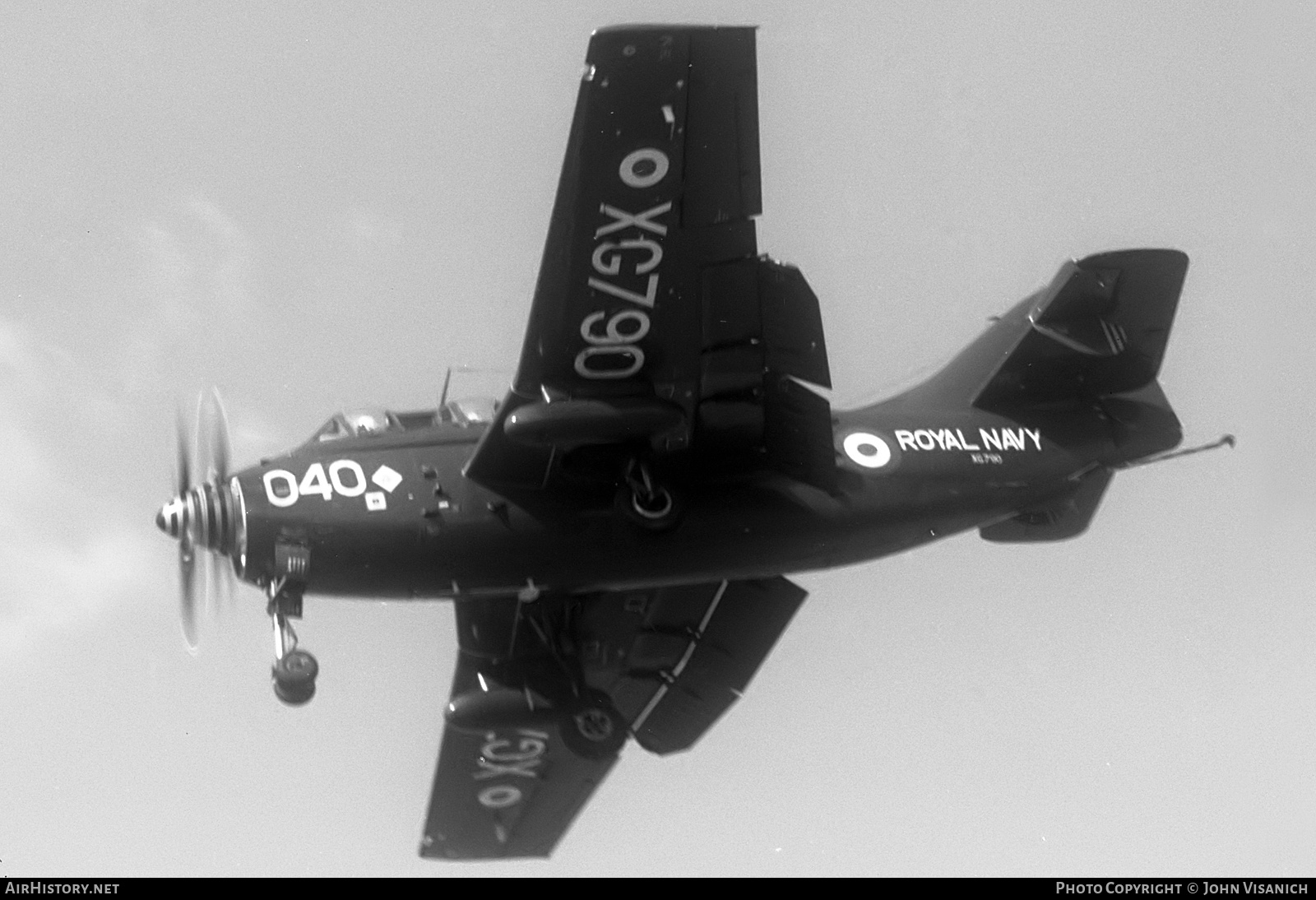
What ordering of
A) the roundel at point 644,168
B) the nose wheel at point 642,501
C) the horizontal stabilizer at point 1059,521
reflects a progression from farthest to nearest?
the horizontal stabilizer at point 1059,521
the nose wheel at point 642,501
the roundel at point 644,168

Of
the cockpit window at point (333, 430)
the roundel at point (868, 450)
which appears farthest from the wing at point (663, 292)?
the cockpit window at point (333, 430)

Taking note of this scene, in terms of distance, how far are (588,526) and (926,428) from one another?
13.0 feet

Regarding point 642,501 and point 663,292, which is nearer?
point 663,292

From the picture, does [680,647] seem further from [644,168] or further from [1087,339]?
[644,168]

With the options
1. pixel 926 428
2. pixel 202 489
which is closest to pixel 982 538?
pixel 926 428

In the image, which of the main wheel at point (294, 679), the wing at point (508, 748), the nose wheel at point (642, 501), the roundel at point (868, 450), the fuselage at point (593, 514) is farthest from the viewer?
the wing at point (508, 748)

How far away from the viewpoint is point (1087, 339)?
72.8 feet

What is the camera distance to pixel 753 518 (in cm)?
2062

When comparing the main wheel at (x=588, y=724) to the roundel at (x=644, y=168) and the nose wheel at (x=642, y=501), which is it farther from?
the roundel at (x=644, y=168)

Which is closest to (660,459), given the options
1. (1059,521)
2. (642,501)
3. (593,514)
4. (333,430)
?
(642,501)

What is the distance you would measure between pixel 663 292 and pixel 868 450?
3512 mm

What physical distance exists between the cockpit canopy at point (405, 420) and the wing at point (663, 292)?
0.77 metres

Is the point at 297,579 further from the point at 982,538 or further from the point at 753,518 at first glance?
the point at 982,538

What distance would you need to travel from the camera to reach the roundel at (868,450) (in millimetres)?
21219
